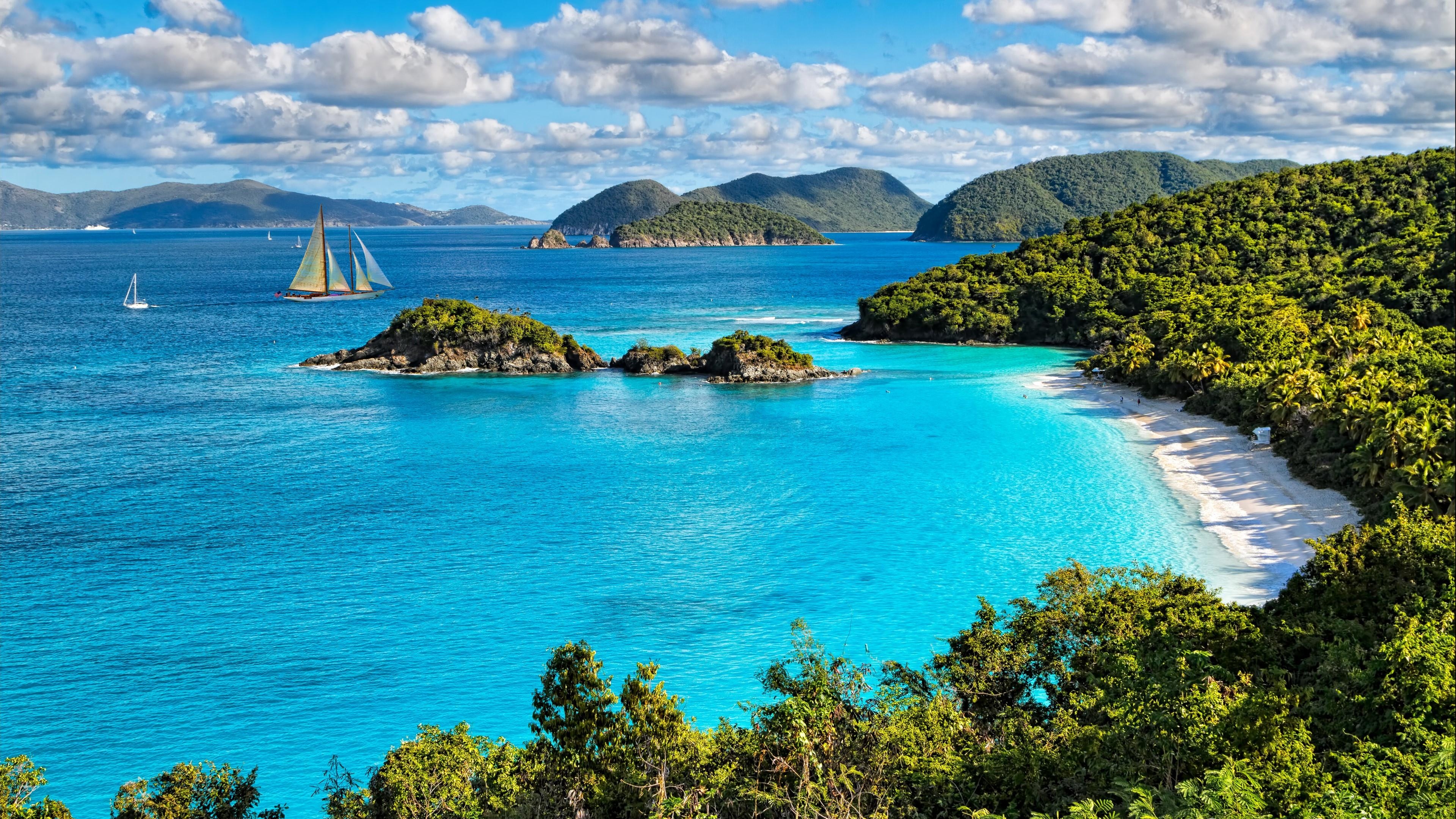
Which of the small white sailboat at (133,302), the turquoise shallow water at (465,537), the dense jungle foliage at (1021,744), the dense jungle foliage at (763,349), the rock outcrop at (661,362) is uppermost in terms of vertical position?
the small white sailboat at (133,302)

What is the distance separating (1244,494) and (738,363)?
138 ft

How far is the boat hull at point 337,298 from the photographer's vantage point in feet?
444

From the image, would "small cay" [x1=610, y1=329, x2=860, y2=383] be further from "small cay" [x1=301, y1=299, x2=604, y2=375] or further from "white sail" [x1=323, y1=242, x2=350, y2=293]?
"white sail" [x1=323, y1=242, x2=350, y2=293]

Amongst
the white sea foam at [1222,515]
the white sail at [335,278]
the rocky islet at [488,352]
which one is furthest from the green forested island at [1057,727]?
the white sail at [335,278]

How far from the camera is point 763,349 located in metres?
79.9

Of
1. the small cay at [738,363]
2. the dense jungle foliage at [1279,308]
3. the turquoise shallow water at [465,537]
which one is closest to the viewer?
the turquoise shallow water at [465,537]

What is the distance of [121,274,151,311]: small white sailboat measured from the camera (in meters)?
129

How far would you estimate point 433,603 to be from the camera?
3462cm

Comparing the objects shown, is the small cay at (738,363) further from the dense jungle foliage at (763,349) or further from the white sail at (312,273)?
the white sail at (312,273)

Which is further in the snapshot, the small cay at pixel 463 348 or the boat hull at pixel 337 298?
the boat hull at pixel 337 298

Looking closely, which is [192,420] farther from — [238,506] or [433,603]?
[433,603]

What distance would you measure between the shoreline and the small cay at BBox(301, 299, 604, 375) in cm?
4511

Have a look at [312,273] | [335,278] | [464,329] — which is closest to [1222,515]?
[464,329]

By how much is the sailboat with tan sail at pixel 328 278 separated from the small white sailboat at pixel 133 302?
17169mm
